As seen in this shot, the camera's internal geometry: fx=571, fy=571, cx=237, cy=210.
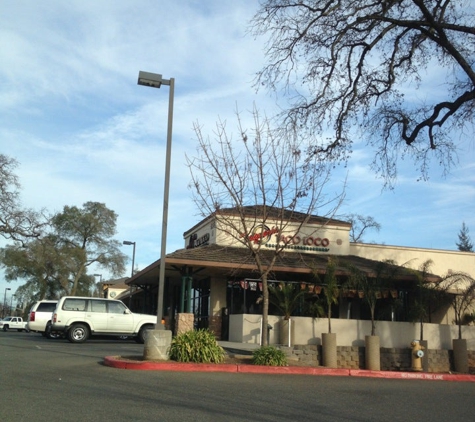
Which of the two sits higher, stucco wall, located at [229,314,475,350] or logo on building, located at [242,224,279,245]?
logo on building, located at [242,224,279,245]

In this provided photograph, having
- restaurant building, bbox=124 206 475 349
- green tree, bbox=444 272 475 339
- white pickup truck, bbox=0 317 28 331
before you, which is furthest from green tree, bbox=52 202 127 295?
green tree, bbox=444 272 475 339

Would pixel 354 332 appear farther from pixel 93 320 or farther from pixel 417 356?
pixel 93 320

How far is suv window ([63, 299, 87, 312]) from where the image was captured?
2294cm

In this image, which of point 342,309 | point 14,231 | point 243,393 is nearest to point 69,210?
point 14,231

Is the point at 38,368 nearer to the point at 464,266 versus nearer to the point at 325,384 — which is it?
the point at 325,384

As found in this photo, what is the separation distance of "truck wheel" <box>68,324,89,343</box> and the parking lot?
8.98m

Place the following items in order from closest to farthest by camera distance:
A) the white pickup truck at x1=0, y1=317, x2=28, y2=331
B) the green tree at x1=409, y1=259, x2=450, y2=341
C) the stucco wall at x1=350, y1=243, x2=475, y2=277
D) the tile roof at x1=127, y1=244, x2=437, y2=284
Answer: the green tree at x1=409, y1=259, x2=450, y2=341 → the tile roof at x1=127, y1=244, x2=437, y2=284 → the stucco wall at x1=350, y1=243, x2=475, y2=277 → the white pickup truck at x1=0, y1=317, x2=28, y2=331

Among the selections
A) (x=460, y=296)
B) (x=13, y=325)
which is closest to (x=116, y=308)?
(x=460, y=296)

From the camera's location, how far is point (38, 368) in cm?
1260

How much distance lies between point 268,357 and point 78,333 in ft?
35.3

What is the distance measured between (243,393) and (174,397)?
1.39m

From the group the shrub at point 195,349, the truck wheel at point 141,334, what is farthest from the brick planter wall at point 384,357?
the truck wheel at point 141,334

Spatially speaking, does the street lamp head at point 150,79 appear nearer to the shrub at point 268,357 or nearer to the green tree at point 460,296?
the shrub at point 268,357

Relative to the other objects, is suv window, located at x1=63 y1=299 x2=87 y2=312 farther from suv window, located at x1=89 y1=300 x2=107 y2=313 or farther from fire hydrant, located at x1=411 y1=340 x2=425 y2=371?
fire hydrant, located at x1=411 y1=340 x2=425 y2=371
